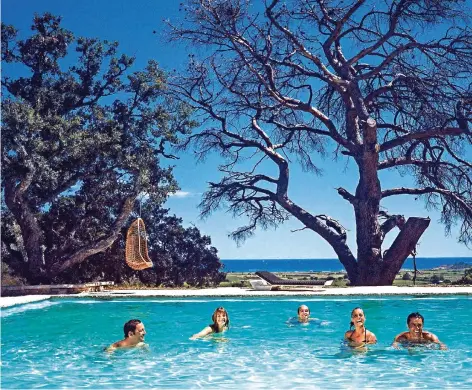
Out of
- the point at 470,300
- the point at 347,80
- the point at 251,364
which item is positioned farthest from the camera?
the point at 347,80

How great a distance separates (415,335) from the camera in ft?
28.9

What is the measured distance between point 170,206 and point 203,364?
1264 cm

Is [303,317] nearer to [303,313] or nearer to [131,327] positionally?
[303,313]

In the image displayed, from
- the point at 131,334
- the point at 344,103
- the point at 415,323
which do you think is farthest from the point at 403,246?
the point at 131,334

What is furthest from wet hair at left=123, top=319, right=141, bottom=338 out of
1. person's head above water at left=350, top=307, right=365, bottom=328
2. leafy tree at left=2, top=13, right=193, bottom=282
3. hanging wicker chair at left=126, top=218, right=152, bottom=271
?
leafy tree at left=2, top=13, right=193, bottom=282

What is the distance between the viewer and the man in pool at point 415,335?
343 inches

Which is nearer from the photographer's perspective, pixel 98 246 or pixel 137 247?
pixel 137 247

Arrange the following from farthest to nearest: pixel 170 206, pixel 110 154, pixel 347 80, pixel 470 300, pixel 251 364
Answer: pixel 170 206 → pixel 347 80 → pixel 110 154 → pixel 470 300 → pixel 251 364

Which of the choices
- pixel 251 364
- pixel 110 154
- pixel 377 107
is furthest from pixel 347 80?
pixel 251 364

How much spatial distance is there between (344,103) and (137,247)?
27.2 feet

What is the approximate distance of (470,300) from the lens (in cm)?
1508

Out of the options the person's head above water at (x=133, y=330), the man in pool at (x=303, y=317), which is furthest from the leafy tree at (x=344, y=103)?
the person's head above water at (x=133, y=330)

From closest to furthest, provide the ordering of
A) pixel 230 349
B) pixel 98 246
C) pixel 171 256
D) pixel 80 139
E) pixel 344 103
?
pixel 230 349
pixel 80 139
pixel 98 246
pixel 171 256
pixel 344 103

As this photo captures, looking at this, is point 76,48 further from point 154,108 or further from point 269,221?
A: point 269,221
